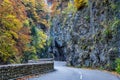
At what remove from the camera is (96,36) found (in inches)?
1499

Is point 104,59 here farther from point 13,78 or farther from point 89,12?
point 13,78

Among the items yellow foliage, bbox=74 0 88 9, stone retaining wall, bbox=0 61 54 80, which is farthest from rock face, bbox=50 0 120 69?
stone retaining wall, bbox=0 61 54 80

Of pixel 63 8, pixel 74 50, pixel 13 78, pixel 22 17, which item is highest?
pixel 63 8

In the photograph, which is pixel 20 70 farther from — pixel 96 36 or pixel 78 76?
pixel 96 36

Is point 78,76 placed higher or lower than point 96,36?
lower

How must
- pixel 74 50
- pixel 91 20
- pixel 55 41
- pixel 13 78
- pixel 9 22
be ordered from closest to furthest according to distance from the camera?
pixel 13 78
pixel 9 22
pixel 91 20
pixel 74 50
pixel 55 41

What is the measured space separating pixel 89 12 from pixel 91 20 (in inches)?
111

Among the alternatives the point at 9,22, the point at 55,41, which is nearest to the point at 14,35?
the point at 9,22

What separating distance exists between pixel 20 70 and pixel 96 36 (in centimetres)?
1948

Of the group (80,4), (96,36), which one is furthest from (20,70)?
(80,4)

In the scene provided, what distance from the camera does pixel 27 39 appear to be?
36.1 m

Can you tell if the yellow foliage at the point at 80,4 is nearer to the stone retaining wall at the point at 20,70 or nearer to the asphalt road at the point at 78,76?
the stone retaining wall at the point at 20,70

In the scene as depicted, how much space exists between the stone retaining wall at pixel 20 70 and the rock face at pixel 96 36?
7.76 meters

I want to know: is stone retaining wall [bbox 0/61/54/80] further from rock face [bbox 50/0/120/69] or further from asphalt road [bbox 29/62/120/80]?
rock face [bbox 50/0/120/69]
